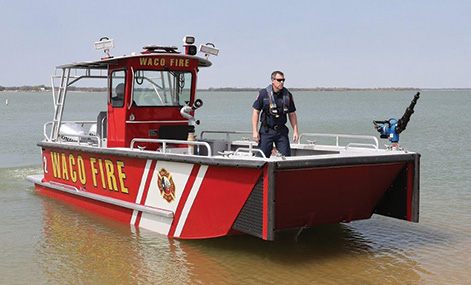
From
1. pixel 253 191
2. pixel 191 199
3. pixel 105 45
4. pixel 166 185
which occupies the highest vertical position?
pixel 105 45

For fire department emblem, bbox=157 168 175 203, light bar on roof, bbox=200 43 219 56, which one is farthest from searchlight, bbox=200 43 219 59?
fire department emblem, bbox=157 168 175 203

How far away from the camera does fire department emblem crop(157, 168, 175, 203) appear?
7.40m

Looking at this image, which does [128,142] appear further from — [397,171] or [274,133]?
[397,171]

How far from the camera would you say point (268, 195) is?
606 centimetres

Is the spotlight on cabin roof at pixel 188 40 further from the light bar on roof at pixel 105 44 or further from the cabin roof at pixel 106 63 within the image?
the light bar on roof at pixel 105 44

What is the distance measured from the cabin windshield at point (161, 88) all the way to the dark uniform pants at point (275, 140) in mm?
2500

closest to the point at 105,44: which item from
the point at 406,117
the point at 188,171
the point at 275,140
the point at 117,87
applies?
the point at 117,87

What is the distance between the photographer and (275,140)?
710 centimetres

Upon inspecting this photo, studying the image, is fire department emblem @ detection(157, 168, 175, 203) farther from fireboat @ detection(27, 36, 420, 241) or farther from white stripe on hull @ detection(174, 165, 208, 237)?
white stripe on hull @ detection(174, 165, 208, 237)

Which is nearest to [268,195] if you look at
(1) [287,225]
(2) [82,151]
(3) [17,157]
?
(1) [287,225]

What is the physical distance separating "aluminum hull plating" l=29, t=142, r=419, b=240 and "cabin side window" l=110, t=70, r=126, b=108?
0.87 meters

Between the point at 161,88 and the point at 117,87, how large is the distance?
66cm

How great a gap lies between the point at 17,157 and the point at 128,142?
10.6 m

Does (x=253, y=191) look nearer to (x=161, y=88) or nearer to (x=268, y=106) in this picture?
(x=268, y=106)
